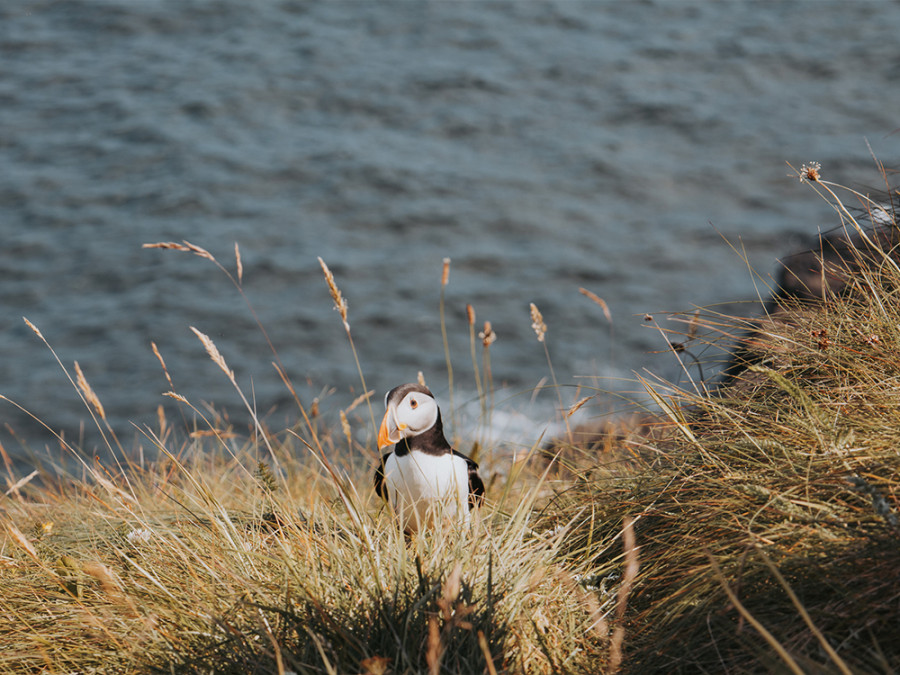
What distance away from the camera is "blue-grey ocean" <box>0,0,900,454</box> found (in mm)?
9961

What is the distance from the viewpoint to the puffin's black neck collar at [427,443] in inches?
122

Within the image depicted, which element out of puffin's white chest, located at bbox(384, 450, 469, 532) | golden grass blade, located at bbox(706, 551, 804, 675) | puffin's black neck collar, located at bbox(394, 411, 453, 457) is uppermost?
golden grass blade, located at bbox(706, 551, 804, 675)

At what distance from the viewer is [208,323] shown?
1032cm

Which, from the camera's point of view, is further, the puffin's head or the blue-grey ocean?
the blue-grey ocean

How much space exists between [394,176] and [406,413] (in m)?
10.2

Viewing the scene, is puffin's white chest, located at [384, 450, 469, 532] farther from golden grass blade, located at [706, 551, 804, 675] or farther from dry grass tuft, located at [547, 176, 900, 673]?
golden grass blade, located at [706, 551, 804, 675]

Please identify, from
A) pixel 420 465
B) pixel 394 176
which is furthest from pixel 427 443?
pixel 394 176

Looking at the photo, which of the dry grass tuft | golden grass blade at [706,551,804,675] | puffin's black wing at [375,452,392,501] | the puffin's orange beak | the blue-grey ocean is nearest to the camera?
golden grass blade at [706,551,804,675]

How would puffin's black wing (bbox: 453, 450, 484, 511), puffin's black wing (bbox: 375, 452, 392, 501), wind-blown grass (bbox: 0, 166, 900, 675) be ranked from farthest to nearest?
1. puffin's black wing (bbox: 453, 450, 484, 511)
2. puffin's black wing (bbox: 375, 452, 392, 501)
3. wind-blown grass (bbox: 0, 166, 900, 675)

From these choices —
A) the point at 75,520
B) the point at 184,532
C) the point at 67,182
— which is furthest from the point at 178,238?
the point at 184,532

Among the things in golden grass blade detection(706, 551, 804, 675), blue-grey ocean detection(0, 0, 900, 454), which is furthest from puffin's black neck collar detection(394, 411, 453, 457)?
blue-grey ocean detection(0, 0, 900, 454)

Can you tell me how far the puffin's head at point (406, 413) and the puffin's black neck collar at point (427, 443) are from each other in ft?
0.07

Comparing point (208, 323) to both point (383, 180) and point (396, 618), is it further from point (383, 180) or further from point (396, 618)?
point (396, 618)

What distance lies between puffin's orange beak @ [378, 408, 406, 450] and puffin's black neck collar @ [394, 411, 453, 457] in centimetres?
12
